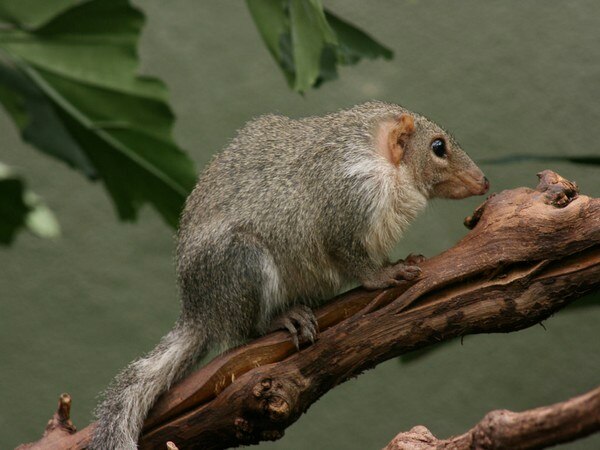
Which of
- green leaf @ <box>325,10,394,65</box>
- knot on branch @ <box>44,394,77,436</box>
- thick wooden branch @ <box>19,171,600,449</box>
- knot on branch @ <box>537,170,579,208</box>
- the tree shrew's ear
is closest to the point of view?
thick wooden branch @ <box>19,171,600,449</box>

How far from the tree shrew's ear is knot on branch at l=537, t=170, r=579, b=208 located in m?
0.60

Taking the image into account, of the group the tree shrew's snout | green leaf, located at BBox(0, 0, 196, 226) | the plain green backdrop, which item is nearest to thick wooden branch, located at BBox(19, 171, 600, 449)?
the tree shrew's snout

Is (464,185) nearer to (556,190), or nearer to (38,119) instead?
(556,190)

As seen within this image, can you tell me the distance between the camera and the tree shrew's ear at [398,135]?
3.49m

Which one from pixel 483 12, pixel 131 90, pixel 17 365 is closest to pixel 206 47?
pixel 131 90

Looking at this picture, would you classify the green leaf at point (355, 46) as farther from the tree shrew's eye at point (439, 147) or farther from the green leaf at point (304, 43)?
the tree shrew's eye at point (439, 147)

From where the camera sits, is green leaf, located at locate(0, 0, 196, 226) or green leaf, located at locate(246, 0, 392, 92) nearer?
green leaf, located at locate(246, 0, 392, 92)

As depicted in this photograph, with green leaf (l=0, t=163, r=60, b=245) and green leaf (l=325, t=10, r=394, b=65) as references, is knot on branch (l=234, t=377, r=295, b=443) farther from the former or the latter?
green leaf (l=325, t=10, r=394, b=65)

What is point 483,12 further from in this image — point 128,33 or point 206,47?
point 128,33

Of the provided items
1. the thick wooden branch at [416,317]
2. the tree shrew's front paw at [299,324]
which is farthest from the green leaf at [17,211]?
the tree shrew's front paw at [299,324]

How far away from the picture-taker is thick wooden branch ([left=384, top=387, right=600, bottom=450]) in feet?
6.28

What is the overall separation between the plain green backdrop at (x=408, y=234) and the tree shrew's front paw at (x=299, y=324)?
9.24ft

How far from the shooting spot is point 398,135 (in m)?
3.51

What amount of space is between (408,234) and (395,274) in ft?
9.55
